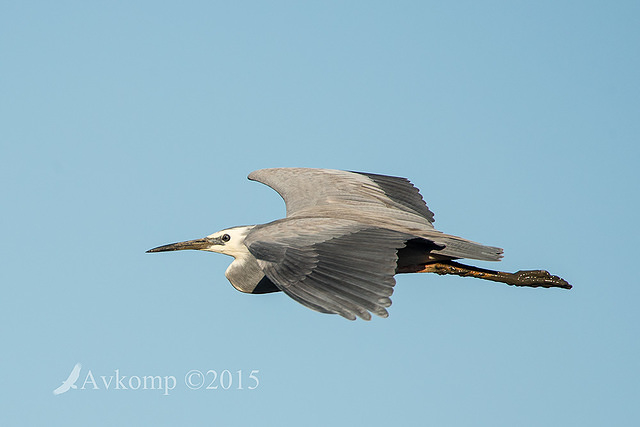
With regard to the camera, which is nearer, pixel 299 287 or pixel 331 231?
pixel 299 287

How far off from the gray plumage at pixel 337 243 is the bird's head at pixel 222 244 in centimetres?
1

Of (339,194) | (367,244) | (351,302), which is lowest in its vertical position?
(351,302)

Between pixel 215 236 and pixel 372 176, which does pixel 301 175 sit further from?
pixel 215 236

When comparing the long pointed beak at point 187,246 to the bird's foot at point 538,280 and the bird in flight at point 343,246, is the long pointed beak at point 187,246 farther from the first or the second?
the bird's foot at point 538,280

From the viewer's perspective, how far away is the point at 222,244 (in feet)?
35.7

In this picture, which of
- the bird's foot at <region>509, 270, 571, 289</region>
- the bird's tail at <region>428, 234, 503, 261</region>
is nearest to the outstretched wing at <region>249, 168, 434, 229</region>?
the bird's tail at <region>428, 234, 503, 261</region>

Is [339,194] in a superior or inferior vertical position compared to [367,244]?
superior

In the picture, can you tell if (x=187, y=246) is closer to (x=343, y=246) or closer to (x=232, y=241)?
(x=232, y=241)

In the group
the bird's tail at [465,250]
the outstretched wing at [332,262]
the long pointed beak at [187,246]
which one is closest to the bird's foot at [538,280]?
the bird's tail at [465,250]

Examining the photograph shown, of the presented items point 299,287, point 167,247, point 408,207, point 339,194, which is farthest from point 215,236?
point 299,287

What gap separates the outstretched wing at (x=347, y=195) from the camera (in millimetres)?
10852

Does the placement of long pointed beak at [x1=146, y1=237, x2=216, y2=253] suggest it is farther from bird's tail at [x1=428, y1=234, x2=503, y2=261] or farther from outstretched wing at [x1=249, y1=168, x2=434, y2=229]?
bird's tail at [x1=428, y1=234, x2=503, y2=261]

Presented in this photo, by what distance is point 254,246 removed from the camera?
891 cm

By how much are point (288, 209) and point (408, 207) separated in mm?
1400
